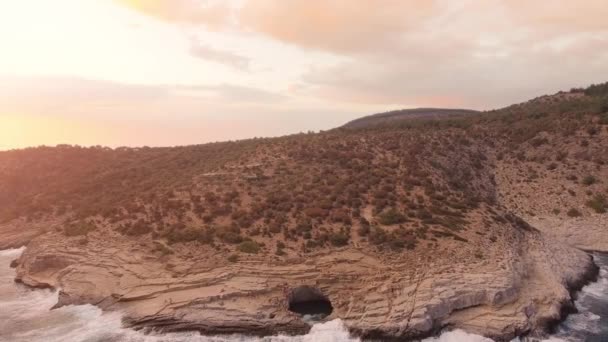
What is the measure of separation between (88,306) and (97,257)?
21.3ft

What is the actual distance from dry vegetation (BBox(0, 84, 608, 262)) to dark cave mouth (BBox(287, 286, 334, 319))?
4787 millimetres

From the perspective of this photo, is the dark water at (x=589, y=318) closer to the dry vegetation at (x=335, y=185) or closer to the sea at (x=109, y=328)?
the sea at (x=109, y=328)

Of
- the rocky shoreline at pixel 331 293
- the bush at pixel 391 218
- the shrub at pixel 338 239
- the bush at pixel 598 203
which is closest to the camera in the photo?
the rocky shoreline at pixel 331 293

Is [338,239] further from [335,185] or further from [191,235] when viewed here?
[191,235]

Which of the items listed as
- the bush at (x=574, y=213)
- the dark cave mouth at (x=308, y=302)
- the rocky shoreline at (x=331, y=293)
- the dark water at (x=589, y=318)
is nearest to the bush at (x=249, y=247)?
the rocky shoreline at (x=331, y=293)

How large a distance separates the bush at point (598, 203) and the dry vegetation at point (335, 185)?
0.15 m

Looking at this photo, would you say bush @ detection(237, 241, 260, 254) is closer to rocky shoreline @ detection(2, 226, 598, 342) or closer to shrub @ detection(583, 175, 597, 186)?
rocky shoreline @ detection(2, 226, 598, 342)

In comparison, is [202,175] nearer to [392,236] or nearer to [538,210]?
[392,236]

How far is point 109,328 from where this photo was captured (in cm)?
2775

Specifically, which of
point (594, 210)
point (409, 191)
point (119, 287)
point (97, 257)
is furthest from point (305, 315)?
point (594, 210)

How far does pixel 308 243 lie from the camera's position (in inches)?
1431

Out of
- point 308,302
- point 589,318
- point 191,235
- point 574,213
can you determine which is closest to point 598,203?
point 574,213

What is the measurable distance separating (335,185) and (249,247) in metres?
15.1

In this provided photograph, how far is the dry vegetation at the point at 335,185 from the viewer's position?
1537 inches
